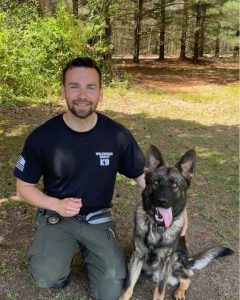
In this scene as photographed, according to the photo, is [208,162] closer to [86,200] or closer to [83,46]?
[86,200]

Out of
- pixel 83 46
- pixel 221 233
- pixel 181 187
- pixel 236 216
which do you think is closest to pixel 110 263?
pixel 181 187

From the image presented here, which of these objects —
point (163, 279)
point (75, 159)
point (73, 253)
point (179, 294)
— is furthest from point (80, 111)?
point (179, 294)

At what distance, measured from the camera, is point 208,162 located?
7.19 meters

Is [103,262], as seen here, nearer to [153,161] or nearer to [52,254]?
[52,254]

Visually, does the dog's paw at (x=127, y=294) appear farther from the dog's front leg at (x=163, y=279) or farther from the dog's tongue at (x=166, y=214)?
the dog's tongue at (x=166, y=214)

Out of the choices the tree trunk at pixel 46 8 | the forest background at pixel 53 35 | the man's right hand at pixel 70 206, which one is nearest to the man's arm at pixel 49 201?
the man's right hand at pixel 70 206

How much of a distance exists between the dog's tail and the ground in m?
0.11

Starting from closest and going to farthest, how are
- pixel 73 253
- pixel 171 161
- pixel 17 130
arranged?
pixel 73 253
pixel 171 161
pixel 17 130

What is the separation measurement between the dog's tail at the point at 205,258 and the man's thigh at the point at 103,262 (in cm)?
64

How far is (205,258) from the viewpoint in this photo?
383 cm

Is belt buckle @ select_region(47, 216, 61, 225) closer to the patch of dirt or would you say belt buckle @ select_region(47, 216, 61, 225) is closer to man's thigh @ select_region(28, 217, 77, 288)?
man's thigh @ select_region(28, 217, 77, 288)

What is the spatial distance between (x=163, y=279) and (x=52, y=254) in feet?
2.89

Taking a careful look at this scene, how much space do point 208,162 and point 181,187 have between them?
13.4ft

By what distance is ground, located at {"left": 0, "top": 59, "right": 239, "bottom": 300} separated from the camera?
144 inches
